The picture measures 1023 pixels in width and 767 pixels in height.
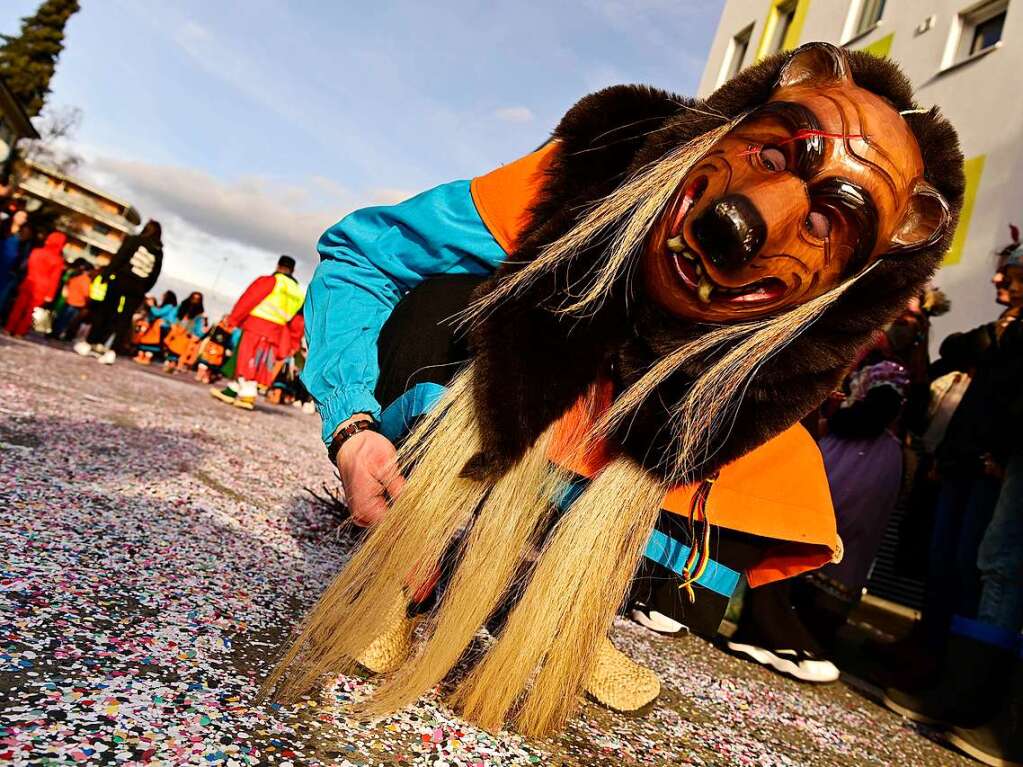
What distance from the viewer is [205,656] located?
4.60 feet

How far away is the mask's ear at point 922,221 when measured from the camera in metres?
1.48

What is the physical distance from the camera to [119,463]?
2879 mm

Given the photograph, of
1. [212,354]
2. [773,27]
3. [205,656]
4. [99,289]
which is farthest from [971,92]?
[99,289]

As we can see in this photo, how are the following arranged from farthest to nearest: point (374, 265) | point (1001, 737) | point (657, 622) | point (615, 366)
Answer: point (657, 622), point (1001, 737), point (374, 265), point (615, 366)

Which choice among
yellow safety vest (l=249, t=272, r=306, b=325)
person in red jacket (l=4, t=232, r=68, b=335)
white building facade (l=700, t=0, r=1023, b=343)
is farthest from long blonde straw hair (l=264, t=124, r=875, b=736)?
person in red jacket (l=4, t=232, r=68, b=335)

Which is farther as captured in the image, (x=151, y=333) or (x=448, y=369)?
(x=151, y=333)

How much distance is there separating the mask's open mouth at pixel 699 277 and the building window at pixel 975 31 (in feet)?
29.6

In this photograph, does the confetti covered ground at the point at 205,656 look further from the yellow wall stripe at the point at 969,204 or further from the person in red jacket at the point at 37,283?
the person in red jacket at the point at 37,283

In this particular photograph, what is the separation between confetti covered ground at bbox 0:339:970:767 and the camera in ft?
3.71

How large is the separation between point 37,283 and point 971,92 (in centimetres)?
1193

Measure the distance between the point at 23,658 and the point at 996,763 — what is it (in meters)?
2.95

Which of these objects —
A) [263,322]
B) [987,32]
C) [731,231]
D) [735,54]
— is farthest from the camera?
[735,54]

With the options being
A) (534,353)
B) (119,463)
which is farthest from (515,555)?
(119,463)

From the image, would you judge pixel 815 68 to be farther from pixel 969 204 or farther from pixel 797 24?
pixel 797 24
